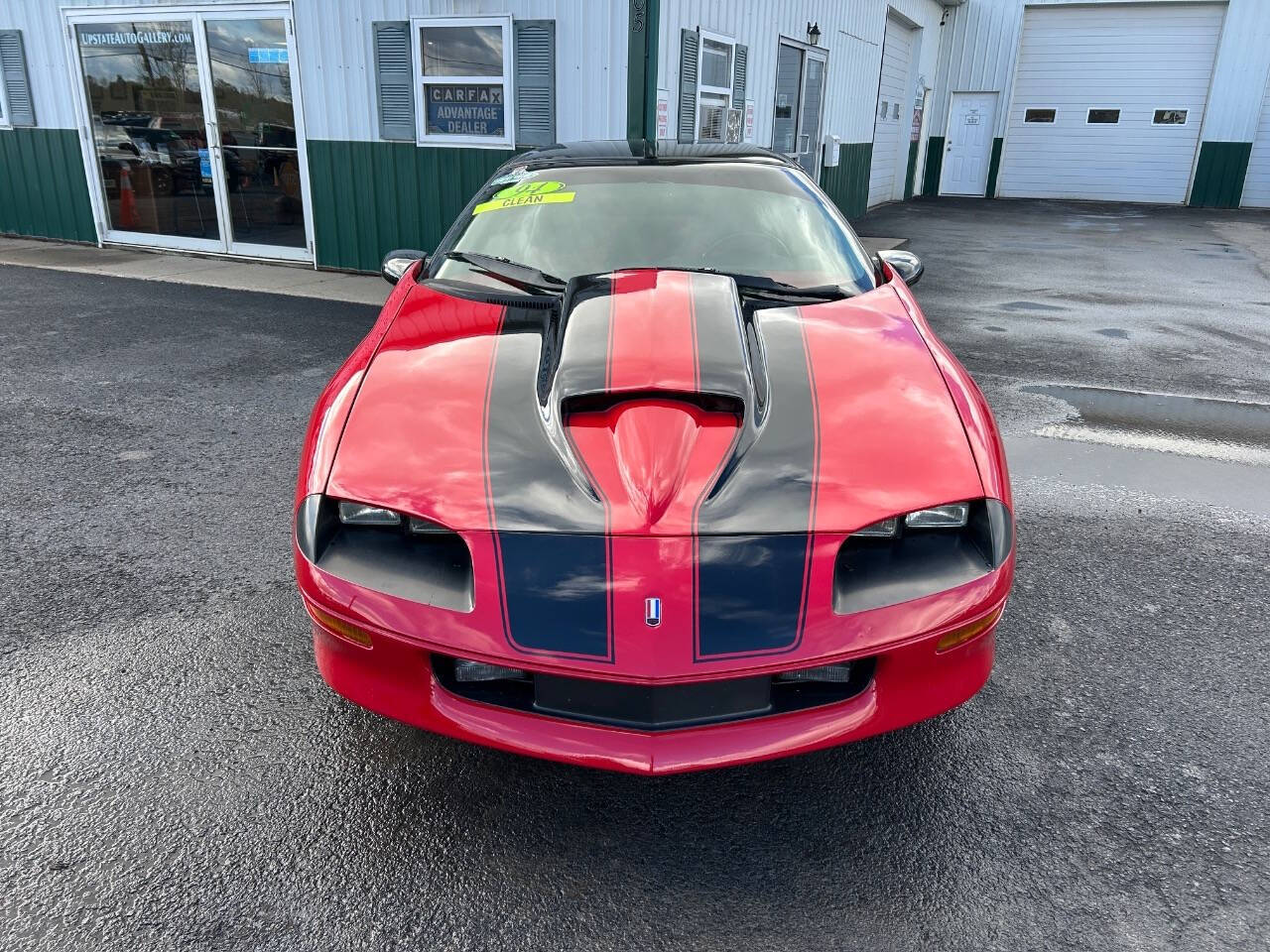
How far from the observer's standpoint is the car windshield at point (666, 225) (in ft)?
10.0

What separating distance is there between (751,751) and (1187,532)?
2.78 metres

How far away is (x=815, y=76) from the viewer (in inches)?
466

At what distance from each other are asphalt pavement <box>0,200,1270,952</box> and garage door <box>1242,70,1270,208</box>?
19627mm

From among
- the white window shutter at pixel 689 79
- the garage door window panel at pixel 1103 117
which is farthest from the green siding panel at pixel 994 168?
the white window shutter at pixel 689 79

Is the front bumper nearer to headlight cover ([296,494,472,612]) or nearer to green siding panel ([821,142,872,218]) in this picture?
headlight cover ([296,494,472,612])

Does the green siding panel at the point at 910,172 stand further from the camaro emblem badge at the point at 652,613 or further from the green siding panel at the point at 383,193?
the camaro emblem badge at the point at 652,613

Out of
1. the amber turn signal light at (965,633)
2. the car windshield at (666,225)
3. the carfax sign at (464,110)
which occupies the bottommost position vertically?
the amber turn signal light at (965,633)

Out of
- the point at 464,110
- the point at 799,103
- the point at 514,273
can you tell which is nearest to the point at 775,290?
the point at 514,273

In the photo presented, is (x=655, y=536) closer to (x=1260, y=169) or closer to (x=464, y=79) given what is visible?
(x=464, y=79)

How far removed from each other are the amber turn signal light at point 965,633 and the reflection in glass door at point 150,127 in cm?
1025

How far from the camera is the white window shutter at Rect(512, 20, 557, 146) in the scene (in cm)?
768

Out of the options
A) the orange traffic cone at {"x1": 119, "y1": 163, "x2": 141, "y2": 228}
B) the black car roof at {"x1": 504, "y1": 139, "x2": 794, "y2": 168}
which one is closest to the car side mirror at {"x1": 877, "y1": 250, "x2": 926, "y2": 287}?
the black car roof at {"x1": 504, "y1": 139, "x2": 794, "y2": 168}

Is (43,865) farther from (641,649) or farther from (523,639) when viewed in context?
(641,649)

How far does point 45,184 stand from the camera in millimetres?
10898
